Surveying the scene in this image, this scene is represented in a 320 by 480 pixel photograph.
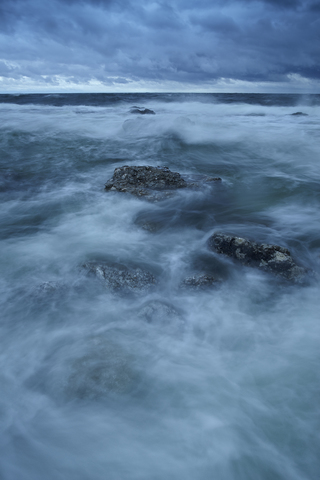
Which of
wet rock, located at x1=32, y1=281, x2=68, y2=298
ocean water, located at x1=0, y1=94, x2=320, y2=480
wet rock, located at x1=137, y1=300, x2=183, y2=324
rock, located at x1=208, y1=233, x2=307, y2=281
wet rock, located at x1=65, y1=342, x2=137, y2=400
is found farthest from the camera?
rock, located at x1=208, y1=233, x2=307, y2=281

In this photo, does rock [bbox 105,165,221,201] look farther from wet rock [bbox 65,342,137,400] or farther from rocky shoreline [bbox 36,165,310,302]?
wet rock [bbox 65,342,137,400]

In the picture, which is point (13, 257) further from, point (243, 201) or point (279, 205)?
point (279, 205)

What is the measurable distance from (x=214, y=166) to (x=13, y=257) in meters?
7.93

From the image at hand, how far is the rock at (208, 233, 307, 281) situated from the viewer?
178 inches

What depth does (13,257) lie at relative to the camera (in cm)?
530

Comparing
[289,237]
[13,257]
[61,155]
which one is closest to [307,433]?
[289,237]

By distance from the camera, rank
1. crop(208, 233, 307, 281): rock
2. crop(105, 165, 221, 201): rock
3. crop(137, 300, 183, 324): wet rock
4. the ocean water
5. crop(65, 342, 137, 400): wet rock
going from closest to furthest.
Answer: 1. the ocean water
2. crop(65, 342, 137, 400): wet rock
3. crop(137, 300, 183, 324): wet rock
4. crop(208, 233, 307, 281): rock
5. crop(105, 165, 221, 201): rock

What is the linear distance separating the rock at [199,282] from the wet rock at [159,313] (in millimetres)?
555

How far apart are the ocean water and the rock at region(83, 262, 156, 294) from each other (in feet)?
0.40

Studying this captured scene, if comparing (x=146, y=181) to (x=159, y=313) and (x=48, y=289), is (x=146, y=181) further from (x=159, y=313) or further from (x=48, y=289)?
(x=159, y=313)

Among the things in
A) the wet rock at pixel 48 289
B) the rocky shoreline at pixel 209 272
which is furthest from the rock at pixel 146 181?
the wet rock at pixel 48 289

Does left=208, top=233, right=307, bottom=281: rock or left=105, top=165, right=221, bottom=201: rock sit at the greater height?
left=105, top=165, right=221, bottom=201: rock

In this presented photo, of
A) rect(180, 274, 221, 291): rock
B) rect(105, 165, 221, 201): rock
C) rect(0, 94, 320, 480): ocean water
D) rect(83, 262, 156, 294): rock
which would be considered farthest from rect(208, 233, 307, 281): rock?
rect(105, 165, 221, 201): rock

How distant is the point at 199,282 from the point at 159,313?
895mm
